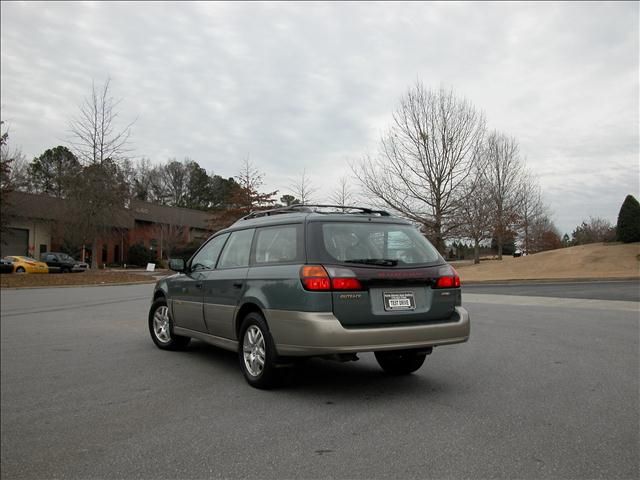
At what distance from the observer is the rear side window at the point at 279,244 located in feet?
17.5

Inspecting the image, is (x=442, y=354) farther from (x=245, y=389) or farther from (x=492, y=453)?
(x=492, y=453)

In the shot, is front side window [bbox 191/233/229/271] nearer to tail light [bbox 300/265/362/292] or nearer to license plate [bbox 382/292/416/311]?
tail light [bbox 300/265/362/292]

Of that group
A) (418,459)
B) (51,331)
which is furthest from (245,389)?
(51,331)

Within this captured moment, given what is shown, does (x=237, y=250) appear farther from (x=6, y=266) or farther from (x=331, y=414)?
(x=6, y=266)

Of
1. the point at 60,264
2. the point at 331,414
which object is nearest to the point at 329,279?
the point at 331,414

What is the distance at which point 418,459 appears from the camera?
3547 mm

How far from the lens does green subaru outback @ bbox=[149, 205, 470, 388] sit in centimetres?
488

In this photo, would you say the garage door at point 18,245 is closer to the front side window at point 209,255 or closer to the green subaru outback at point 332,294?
the front side window at point 209,255

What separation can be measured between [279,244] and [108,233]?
3434cm

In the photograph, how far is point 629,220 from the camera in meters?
32.9

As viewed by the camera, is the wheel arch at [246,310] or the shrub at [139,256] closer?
the wheel arch at [246,310]

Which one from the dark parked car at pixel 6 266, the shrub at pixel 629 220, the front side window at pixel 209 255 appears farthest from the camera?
the dark parked car at pixel 6 266

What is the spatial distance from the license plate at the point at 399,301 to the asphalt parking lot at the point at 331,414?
33.3 inches

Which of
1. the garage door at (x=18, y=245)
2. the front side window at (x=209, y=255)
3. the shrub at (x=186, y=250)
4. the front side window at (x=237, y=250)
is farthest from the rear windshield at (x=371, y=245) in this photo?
the shrub at (x=186, y=250)
